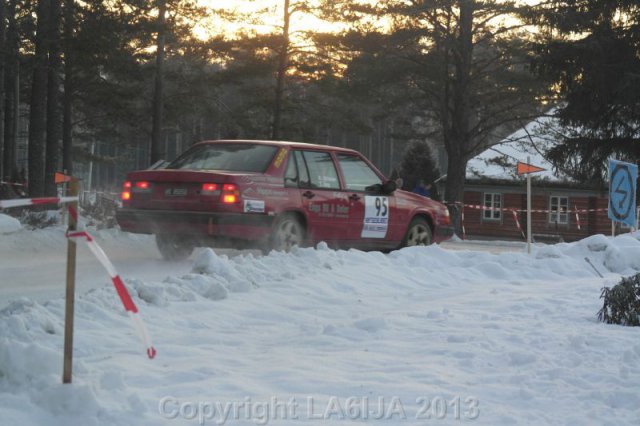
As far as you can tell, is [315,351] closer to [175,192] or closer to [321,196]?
[175,192]

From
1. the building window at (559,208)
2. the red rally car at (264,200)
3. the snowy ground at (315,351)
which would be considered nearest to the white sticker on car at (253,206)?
the red rally car at (264,200)

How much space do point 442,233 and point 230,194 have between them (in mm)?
4428

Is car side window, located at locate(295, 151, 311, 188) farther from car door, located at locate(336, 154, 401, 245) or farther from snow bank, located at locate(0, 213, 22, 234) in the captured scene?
snow bank, located at locate(0, 213, 22, 234)

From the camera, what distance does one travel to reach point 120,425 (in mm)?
4281

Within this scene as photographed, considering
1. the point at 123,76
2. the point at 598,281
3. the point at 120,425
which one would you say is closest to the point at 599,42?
the point at 123,76

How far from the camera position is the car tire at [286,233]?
1130 centimetres

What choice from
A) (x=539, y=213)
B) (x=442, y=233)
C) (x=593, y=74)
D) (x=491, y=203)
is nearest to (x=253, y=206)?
(x=442, y=233)

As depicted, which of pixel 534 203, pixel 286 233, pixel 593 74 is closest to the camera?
pixel 286 233

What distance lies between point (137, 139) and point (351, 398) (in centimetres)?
A: 3700

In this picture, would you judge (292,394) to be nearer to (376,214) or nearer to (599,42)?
(376,214)

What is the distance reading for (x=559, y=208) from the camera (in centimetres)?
4344

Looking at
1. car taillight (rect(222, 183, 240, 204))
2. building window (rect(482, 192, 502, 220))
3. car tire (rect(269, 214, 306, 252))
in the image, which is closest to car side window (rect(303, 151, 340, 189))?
→ car tire (rect(269, 214, 306, 252))

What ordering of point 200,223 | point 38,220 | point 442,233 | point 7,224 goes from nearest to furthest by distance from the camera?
point 7,224
point 200,223
point 442,233
point 38,220

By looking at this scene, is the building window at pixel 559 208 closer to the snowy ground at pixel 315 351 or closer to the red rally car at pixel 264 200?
the red rally car at pixel 264 200
